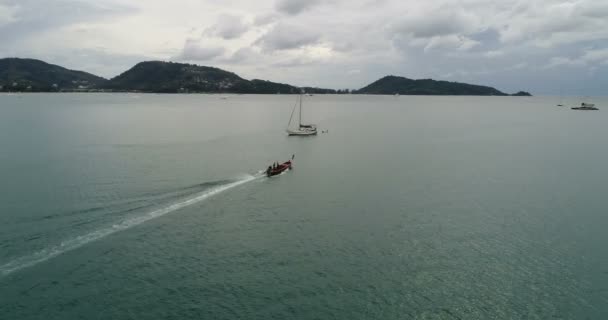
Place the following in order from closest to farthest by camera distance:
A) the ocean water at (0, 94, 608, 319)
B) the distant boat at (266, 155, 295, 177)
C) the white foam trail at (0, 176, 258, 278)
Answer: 1. the ocean water at (0, 94, 608, 319)
2. the white foam trail at (0, 176, 258, 278)
3. the distant boat at (266, 155, 295, 177)

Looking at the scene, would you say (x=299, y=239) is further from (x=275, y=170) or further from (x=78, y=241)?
(x=275, y=170)

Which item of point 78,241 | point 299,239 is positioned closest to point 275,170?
point 299,239

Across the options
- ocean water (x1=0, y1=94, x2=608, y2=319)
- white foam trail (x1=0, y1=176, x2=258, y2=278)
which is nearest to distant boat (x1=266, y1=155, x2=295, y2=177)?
ocean water (x1=0, y1=94, x2=608, y2=319)

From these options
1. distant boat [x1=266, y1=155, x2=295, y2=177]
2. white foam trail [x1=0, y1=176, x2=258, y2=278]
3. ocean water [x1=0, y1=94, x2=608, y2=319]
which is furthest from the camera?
distant boat [x1=266, y1=155, x2=295, y2=177]

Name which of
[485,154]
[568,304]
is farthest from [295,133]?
[568,304]

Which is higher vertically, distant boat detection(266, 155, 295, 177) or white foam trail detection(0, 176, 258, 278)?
distant boat detection(266, 155, 295, 177)

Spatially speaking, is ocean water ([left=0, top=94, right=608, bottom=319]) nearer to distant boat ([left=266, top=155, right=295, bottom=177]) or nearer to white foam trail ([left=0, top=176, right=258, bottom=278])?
white foam trail ([left=0, top=176, right=258, bottom=278])

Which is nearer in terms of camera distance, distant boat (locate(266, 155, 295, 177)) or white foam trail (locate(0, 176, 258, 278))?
white foam trail (locate(0, 176, 258, 278))

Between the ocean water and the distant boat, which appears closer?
the ocean water
